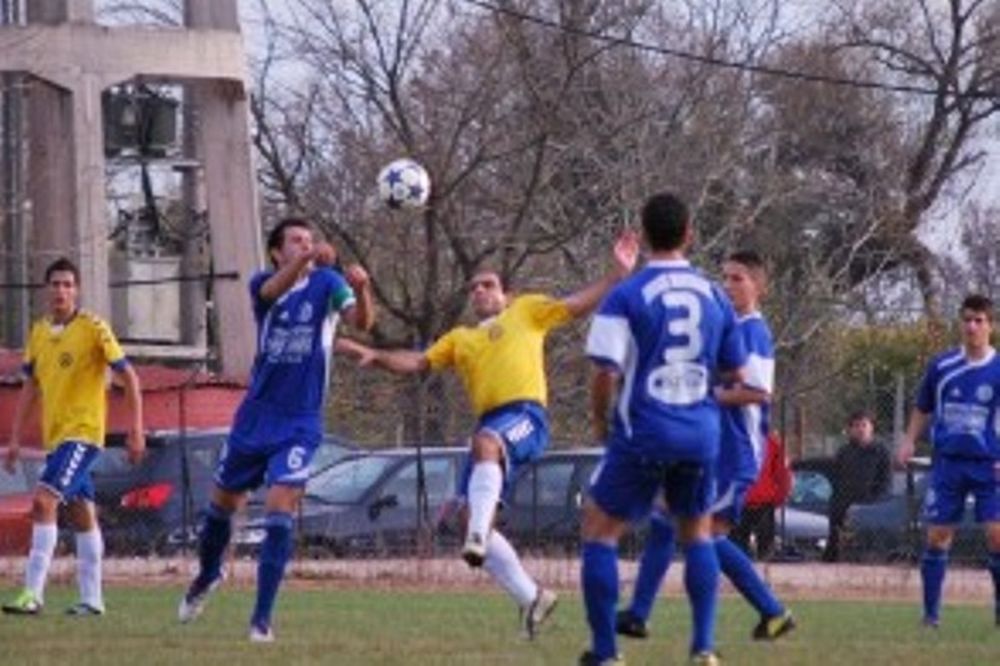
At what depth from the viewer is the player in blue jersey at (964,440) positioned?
18.8 meters

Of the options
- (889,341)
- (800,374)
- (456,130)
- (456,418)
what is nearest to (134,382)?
(456,418)

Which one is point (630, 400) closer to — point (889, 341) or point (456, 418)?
point (456, 418)

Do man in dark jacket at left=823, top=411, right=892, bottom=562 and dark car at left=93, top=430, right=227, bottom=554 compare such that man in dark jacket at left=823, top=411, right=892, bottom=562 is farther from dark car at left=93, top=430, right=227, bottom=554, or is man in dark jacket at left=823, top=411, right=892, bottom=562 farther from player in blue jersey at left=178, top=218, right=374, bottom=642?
player in blue jersey at left=178, top=218, right=374, bottom=642

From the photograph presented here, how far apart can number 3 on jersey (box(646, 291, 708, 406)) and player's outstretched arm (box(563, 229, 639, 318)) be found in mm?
861

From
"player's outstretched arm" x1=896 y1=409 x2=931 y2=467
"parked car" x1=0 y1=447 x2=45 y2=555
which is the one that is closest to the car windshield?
"parked car" x1=0 y1=447 x2=45 y2=555

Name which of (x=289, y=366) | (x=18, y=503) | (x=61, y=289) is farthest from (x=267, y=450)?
(x=18, y=503)

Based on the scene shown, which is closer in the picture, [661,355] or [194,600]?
[661,355]

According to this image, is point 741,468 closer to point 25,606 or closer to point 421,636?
point 421,636

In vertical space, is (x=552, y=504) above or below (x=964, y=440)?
below

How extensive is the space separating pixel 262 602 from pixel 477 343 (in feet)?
6.44

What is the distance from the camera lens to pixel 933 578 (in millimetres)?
18875

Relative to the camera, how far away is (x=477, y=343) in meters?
16.5

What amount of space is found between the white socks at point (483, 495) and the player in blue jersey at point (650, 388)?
2.91 m

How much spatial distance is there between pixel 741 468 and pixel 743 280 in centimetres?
99
